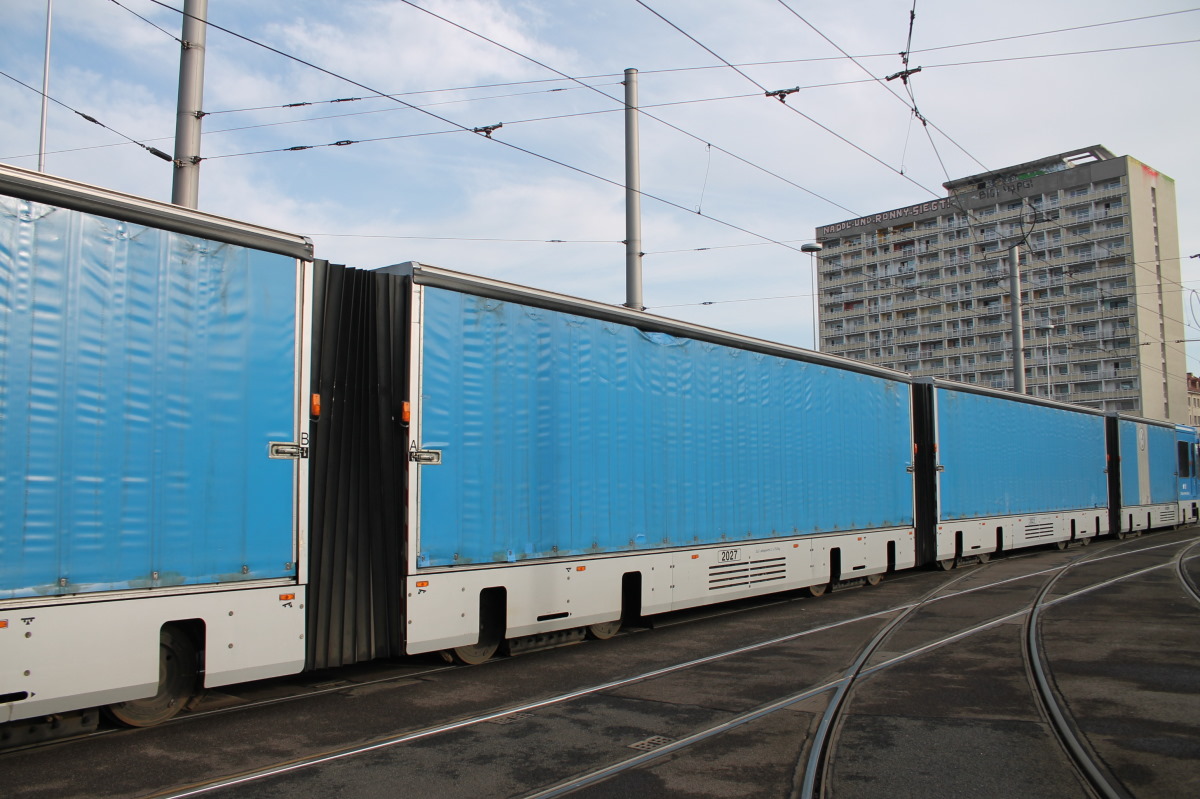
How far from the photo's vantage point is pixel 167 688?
6328 mm

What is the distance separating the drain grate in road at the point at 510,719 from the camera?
6.52 metres

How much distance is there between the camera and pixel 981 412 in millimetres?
18922

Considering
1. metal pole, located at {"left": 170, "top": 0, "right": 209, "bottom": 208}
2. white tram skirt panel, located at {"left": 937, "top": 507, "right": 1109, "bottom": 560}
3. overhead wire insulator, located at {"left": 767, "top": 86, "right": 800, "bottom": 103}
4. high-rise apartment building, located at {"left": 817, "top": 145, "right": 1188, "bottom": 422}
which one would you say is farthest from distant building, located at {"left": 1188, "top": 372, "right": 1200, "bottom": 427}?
metal pole, located at {"left": 170, "top": 0, "right": 209, "bottom": 208}

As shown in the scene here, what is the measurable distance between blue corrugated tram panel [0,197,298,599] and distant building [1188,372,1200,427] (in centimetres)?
11815

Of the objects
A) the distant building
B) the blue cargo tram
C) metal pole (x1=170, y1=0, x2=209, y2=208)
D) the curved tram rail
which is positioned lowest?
the curved tram rail

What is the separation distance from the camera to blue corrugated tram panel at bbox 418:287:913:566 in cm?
828

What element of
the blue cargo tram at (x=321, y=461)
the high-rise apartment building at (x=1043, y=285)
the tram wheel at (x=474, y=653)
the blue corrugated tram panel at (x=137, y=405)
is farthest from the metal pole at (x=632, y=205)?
the high-rise apartment building at (x=1043, y=285)

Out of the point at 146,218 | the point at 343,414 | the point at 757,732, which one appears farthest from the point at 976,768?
the point at 146,218

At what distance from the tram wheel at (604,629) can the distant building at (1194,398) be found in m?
114

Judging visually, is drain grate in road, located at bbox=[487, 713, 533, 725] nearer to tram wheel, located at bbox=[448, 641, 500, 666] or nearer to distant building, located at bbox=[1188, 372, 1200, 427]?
tram wheel, located at bbox=[448, 641, 500, 666]

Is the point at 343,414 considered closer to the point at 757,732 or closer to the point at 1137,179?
the point at 757,732

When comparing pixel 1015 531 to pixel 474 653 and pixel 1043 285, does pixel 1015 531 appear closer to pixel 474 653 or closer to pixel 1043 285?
pixel 474 653

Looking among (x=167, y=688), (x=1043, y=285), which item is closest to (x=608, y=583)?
(x=167, y=688)

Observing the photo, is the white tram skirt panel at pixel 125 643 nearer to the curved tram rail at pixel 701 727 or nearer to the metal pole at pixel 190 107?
the curved tram rail at pixel 701 727
